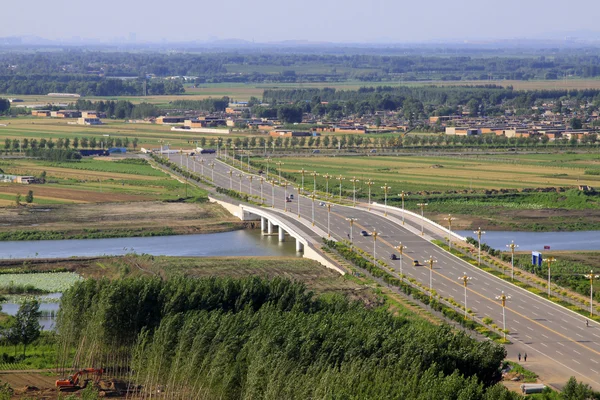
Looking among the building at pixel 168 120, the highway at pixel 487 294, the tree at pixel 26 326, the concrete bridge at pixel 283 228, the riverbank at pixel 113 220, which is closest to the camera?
the highway at pixel 487 294

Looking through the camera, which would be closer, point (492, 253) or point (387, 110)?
point (492, 253)

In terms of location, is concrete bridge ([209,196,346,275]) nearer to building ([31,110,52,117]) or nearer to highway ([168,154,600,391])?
highway ([168,154,600,391])

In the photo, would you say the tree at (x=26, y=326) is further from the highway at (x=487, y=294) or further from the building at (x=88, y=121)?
the building at (x=88, y=121)

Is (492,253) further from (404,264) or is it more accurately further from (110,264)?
(110,264)

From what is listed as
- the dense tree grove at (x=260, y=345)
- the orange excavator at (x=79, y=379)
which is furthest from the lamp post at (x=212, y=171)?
the orange excavator at (x=79, y=379)

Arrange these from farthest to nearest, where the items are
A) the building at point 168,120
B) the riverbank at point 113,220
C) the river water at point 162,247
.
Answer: the building at point 168,120 < the riverbank at point 113,220 < the river water at point 162,247

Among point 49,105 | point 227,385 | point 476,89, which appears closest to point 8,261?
point 227,385

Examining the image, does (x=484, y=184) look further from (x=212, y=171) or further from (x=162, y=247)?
(x=162, y=247)
